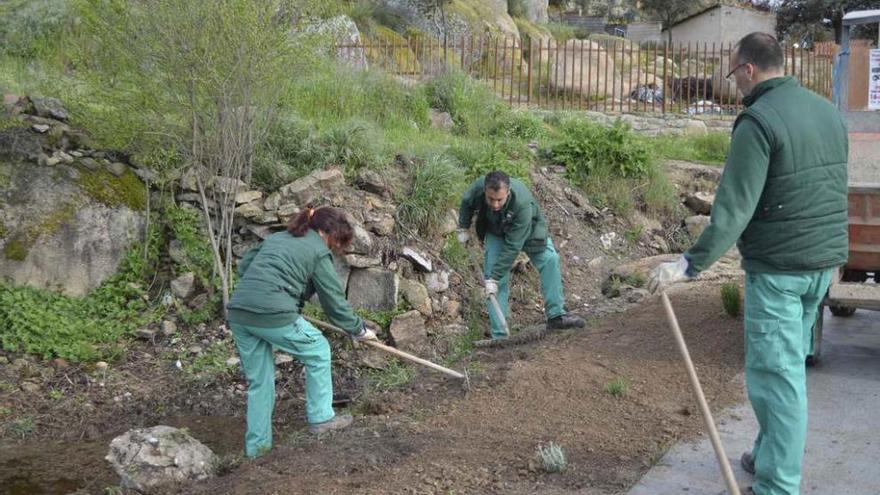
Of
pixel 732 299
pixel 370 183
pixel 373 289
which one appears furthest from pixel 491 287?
pixel 370 183

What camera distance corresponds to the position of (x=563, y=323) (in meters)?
8.51

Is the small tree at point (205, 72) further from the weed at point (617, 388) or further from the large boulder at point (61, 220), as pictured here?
the weed at point (617, 388)

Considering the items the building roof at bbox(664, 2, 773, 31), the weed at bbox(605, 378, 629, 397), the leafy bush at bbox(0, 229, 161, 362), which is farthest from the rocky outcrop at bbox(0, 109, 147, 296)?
the building roof at bbox(664, 2, 773, 31)

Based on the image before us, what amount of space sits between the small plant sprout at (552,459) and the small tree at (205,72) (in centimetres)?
472

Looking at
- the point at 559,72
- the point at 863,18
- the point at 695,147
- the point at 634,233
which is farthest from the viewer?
the point at 559,72

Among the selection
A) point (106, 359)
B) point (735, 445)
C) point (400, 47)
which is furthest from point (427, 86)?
point (735, 445)

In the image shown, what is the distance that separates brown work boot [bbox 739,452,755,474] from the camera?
15.9 ft

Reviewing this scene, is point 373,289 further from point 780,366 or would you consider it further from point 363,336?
point 780,366

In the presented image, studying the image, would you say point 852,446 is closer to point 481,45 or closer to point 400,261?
point 400,261

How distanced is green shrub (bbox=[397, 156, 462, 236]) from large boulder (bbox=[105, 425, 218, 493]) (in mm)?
4309

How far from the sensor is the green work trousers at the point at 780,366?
420cm

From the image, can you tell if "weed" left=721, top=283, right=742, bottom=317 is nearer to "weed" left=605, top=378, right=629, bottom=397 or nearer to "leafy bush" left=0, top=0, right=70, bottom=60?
"weed" left=605, top=378, right=629, bottom=397

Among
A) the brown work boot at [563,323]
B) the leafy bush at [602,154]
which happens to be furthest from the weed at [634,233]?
the brown work boot at [563,323]

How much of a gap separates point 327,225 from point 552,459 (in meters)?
2.16
